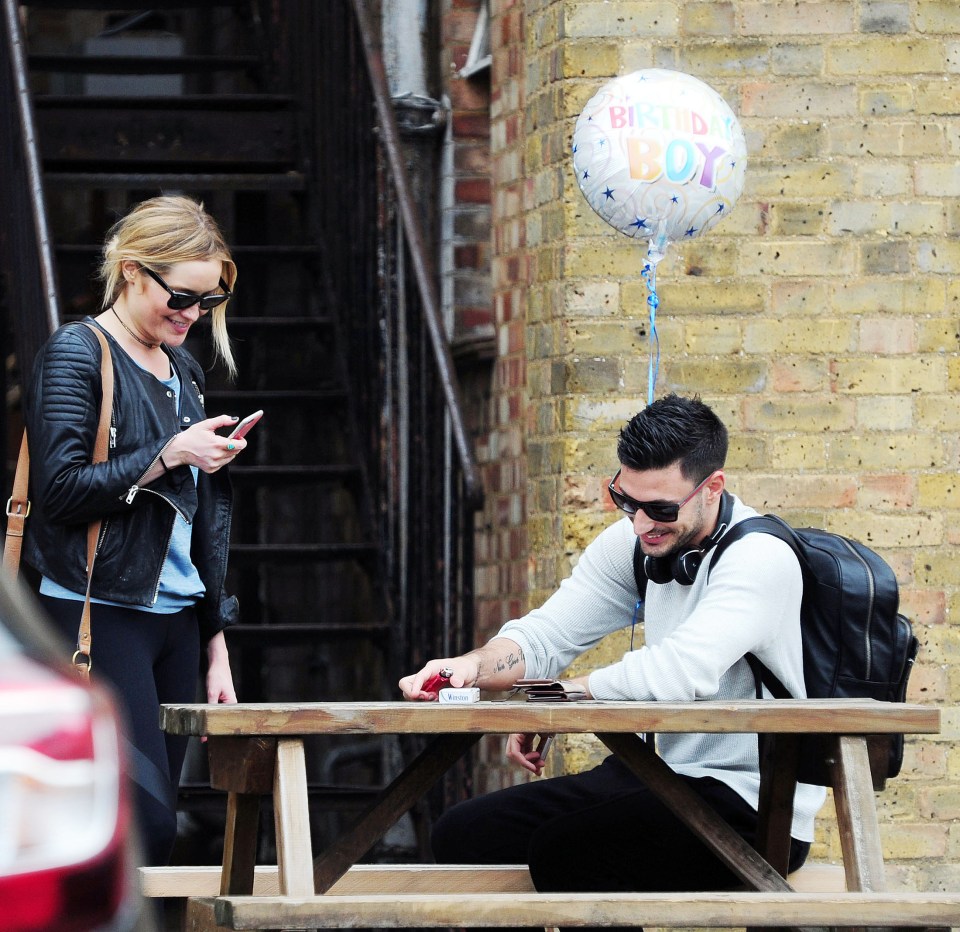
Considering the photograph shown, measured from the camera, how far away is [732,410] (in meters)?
5.07

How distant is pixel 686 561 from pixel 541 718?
68 cm

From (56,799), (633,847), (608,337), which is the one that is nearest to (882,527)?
(608,337)

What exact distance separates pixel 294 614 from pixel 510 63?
3.00m

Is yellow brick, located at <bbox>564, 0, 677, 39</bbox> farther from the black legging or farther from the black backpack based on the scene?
the black legging

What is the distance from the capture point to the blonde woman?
12.5 ft

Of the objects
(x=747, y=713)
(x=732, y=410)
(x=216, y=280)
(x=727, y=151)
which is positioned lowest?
(x=747, y=713)

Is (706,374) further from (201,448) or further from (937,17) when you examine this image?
(201,448)

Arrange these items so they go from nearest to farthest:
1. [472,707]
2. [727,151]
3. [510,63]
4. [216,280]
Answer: [472,707]
[216,280]
[727,151]
[510,63]

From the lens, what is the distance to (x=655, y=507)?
3781mm

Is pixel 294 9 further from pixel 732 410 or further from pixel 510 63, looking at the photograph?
pixel 732 410

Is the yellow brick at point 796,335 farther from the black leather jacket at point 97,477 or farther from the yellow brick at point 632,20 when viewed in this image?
the black leather jacket at point 97,477

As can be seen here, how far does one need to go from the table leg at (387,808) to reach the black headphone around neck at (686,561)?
55 centimetres

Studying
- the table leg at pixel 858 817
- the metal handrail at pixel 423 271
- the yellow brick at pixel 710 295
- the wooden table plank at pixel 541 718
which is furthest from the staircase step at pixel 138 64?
the table leg at pixel 858 817

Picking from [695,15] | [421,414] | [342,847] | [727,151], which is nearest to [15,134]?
[421,414]
